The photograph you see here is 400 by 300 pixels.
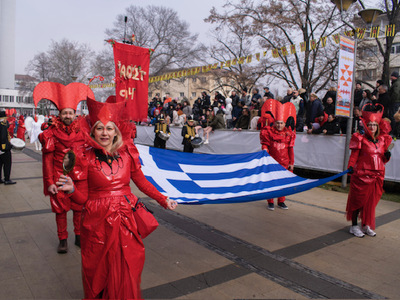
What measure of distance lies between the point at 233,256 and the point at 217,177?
52.3 inches

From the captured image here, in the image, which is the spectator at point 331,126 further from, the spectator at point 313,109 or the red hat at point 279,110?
the red hat at point 279,110

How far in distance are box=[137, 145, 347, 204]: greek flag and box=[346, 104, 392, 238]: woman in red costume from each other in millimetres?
533

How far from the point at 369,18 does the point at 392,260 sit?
6858 mm

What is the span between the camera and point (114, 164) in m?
2.76

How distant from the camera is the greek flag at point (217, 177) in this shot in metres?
4.29

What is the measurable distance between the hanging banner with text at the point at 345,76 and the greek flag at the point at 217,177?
12.7 feet

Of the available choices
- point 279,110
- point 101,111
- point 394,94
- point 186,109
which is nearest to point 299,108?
point 394,94

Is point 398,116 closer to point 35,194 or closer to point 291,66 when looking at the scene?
point 35,194

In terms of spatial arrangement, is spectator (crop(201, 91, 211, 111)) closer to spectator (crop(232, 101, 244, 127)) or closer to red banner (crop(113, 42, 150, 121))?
spectator (crop(232, 101, 244, 127))

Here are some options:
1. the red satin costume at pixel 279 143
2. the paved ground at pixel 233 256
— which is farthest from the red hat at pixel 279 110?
the paved ground at pixel 233 256

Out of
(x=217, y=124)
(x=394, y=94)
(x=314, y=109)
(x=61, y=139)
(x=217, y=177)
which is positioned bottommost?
(x=217, y=177)

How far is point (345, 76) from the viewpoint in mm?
8734

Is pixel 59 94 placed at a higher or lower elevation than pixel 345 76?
lower

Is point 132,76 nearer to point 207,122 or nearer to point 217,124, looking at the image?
point 217,124
